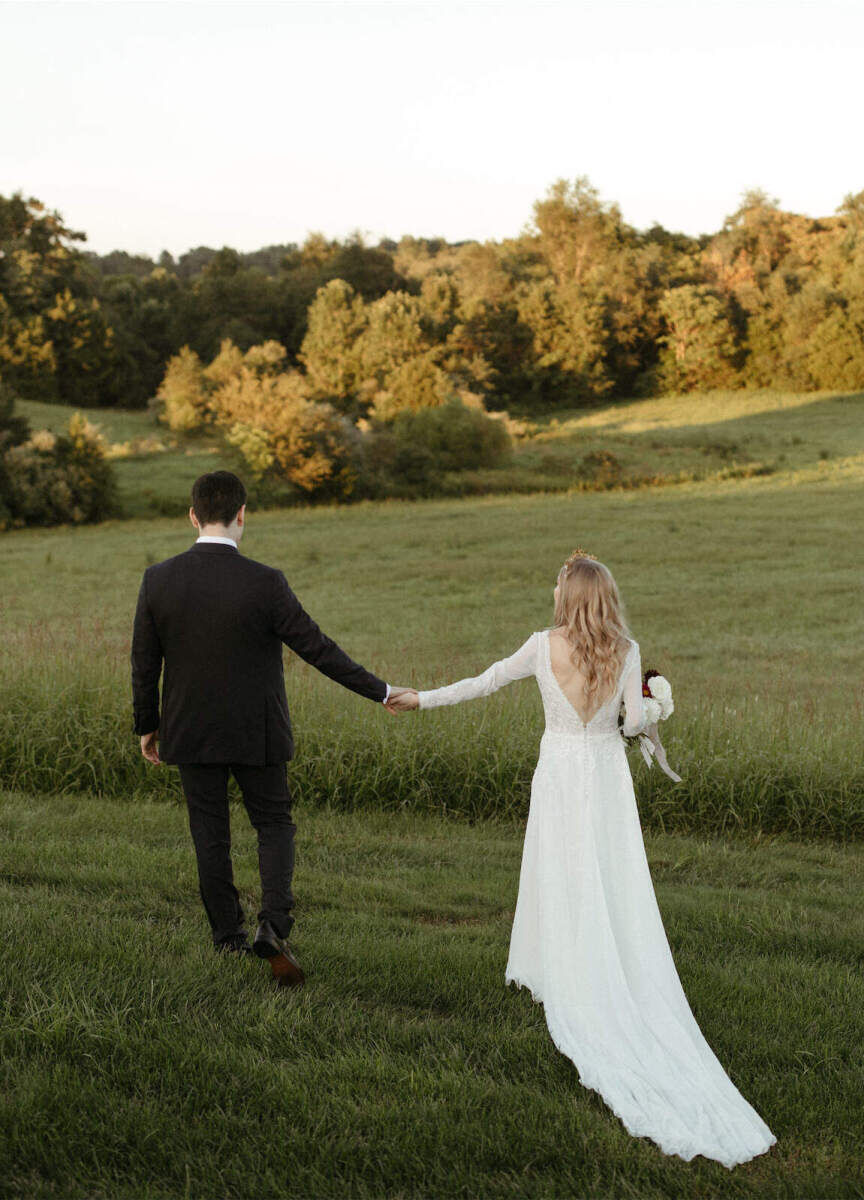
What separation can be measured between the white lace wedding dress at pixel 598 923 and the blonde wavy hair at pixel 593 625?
95 mm

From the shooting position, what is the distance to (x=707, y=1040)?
4465mm

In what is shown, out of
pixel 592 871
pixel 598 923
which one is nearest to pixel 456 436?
pixel 592 871

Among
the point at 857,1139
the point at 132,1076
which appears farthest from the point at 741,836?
the point at 132,1076

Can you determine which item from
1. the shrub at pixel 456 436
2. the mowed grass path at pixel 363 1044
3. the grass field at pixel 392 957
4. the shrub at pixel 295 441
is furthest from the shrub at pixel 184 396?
the mowed grass path at pixel 363 1044

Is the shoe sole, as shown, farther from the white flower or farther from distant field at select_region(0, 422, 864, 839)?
distant field at select_region(0, 422, 864, 839)

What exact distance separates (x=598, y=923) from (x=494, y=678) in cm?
120

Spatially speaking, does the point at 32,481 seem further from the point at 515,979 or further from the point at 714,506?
the point at 515,979

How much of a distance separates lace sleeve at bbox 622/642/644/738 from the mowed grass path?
4.35 feet

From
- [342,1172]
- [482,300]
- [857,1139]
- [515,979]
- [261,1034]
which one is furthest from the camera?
[482,300]

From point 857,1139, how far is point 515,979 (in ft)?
5.36

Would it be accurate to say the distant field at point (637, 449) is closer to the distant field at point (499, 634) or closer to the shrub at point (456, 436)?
the shrub at point (456, 436)

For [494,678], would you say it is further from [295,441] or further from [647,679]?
[295,441]

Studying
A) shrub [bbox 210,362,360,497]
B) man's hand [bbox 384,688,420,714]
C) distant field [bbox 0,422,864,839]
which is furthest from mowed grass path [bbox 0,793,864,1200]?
shrub [bbox 210,362,360,497]

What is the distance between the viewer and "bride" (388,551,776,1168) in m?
4.29
